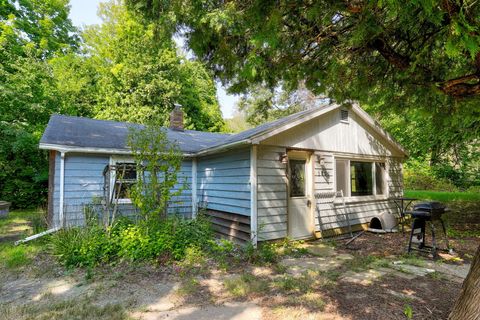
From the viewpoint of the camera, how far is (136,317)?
10.5 feet

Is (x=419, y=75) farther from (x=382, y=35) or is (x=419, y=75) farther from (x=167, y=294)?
(x=167, y=294)

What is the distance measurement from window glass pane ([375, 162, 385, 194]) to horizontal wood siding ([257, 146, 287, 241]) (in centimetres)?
379

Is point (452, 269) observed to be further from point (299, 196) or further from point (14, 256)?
point (14, 256)

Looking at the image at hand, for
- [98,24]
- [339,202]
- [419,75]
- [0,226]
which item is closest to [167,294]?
[419,75]

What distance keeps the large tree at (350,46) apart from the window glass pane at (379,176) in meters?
4.17

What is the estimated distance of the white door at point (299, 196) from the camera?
262 inches

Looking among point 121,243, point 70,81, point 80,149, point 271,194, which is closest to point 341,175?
point 271,194

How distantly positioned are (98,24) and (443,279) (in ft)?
80.1

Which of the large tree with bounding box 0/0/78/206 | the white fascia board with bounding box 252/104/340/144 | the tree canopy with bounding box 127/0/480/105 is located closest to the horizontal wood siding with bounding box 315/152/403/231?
the white fascia board with bounding box 252/104/340/144

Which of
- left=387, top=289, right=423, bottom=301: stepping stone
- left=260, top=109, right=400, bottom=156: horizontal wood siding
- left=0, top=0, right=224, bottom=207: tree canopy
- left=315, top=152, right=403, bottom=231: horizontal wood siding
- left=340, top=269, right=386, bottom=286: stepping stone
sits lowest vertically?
left=340, top=269, right=386, bottom=286: stepping stone

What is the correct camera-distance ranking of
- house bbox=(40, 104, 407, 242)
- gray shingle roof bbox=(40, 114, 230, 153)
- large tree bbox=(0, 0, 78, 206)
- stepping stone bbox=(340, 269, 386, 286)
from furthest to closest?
large tree bbox=(0, 0, 78, 206), gray shingle roof bbox=(40, 114, 230, 153), house bbox=(40, 104, 407, 242), stepping stone bbox=(340, 269, 386, 286)

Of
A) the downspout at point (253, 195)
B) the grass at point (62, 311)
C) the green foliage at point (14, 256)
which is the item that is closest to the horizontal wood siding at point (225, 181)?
the downspout at point (253, 195)

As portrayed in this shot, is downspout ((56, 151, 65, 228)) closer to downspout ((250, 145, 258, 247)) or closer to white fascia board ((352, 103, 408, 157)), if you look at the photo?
downspout ((250, 145, 258, 247))

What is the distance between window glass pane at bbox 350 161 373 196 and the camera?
800 centimetres
